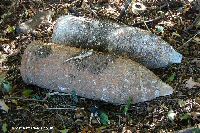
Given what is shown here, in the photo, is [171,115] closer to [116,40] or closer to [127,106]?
[127,106]

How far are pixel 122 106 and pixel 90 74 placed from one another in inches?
12.4

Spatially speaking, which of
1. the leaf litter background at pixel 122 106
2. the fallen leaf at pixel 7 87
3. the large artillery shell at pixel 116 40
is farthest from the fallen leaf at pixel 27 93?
the large artillery shell at pixel 116 40

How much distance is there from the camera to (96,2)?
407 centimetres

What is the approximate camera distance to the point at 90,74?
3.05m

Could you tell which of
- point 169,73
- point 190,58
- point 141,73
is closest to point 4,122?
point 141,73

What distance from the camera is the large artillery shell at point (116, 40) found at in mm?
3219

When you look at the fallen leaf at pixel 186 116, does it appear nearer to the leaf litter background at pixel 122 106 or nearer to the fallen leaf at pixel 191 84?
the leaf litter background at pixel 122 106

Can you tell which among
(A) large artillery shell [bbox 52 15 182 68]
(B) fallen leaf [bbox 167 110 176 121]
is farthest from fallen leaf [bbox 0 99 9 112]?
(B) fallen leaf [bbox 167 110 176 121]

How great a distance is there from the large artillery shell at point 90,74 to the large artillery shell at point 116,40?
0.16 m

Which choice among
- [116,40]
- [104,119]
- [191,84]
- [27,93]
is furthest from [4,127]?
[191,84]

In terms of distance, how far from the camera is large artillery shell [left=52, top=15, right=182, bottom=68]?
3.22 m

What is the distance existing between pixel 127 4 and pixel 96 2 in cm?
44

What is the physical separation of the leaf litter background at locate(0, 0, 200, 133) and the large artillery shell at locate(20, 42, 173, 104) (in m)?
0.07

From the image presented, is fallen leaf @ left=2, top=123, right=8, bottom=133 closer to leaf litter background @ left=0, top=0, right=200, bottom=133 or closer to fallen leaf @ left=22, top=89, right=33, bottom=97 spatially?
leaf litter background @ left=0, top=0, right=200, bottom=133
